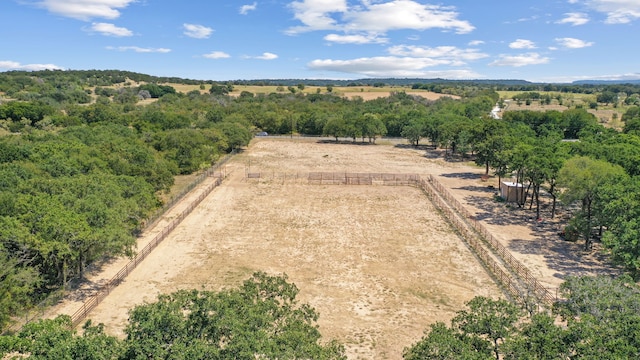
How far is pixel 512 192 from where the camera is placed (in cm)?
4706

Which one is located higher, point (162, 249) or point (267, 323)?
point (267, 323)

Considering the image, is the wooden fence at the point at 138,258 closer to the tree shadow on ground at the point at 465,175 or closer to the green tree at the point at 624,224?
the green tree at the point at 624,224

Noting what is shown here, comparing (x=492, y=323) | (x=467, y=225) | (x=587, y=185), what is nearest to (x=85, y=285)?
(x=492, y=323)

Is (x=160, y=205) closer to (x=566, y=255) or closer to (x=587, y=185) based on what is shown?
(x=566, y=255)

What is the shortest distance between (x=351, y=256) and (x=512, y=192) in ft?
78.7

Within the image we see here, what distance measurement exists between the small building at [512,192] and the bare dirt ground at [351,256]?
1.49 metres

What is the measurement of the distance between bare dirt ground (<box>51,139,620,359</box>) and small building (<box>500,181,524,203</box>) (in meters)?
1.49

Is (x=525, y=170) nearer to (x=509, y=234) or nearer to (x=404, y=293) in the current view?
(x=509, y=234)

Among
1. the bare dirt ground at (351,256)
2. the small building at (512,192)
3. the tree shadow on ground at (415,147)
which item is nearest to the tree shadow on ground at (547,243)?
the bare dirt ground at (351,256)

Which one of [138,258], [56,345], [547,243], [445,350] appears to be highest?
[56,345]

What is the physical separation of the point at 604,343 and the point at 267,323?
382 inches

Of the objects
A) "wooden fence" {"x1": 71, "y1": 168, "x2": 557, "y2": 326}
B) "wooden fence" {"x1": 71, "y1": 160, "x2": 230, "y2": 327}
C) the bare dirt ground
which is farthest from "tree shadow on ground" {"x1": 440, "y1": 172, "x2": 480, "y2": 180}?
"wooden fence" {"x1": 71, "y1": 160, "x2": 230, "y2": 327}

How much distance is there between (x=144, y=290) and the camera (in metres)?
26.9

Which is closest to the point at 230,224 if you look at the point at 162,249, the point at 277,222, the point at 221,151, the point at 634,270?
the point at 277,222
